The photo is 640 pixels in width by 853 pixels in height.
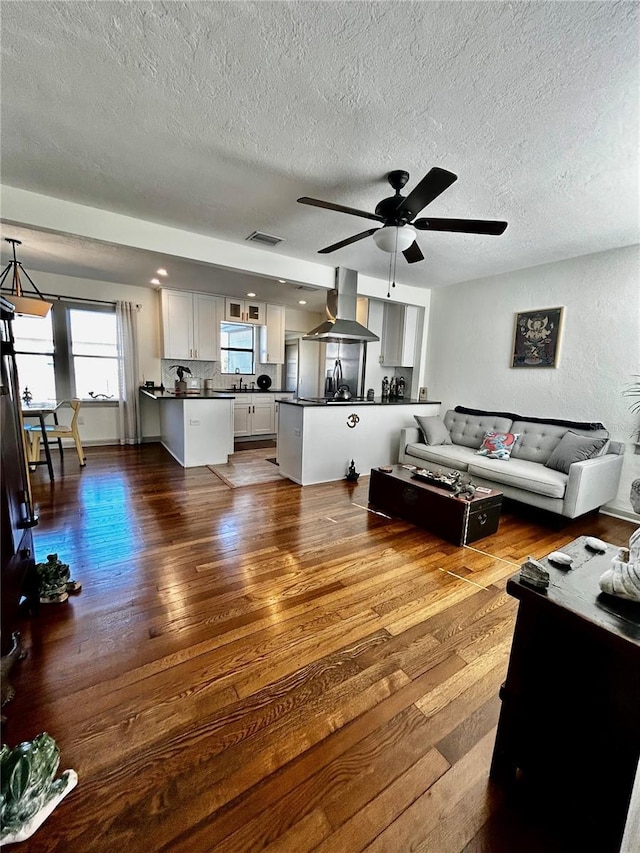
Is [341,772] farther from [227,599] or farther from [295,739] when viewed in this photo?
[227,599]

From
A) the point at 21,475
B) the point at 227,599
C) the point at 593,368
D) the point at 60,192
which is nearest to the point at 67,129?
the point at 60,192

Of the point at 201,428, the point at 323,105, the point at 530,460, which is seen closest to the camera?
the point at 323,105

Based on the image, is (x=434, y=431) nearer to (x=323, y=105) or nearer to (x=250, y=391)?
(x=323, y=105)

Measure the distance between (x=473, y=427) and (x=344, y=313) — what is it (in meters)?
2.16

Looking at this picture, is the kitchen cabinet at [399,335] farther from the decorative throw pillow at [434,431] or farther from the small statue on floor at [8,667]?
the small statue on floor at [8,667]

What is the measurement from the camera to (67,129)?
1961mm

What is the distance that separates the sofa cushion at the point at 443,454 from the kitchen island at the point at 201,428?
8.21ft

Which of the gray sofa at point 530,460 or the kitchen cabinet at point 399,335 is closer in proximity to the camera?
the gray sofa at point 530,460

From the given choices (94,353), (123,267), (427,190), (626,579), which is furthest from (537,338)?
(94,353)

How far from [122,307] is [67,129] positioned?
3930 millimetres

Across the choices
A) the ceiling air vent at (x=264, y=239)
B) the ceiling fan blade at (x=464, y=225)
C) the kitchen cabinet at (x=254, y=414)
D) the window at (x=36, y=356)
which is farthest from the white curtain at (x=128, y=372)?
the ceiling fan blade at (x=464, y=225)

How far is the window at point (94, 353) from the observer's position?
17.9ft

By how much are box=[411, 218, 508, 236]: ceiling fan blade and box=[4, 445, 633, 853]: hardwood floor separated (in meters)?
2.22

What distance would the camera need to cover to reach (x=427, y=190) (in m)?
1.89
